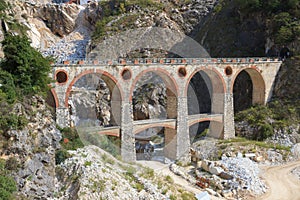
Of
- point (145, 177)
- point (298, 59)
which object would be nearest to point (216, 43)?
point (298, 59)

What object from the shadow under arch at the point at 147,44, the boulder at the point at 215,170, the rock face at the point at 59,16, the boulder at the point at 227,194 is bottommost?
the boulder at the point at 227,194

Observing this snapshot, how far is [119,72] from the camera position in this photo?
93.5ft

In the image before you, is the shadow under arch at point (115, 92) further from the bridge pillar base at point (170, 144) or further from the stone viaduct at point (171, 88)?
the bridge pillar base at point (170, 144)

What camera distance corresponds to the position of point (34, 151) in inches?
604

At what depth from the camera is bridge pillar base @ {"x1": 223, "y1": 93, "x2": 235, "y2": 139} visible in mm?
37375

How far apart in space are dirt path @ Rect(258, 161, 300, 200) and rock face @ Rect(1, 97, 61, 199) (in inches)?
699

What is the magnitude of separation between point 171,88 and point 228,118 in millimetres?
10362

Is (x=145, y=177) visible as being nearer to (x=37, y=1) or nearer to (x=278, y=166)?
(x=278, y=166)

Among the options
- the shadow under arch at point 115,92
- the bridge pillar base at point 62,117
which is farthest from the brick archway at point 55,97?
the shadow under arch at point 115,92

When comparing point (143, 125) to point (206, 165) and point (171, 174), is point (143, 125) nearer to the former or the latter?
point (171, 174)

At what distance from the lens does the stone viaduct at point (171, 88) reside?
26.0 meters

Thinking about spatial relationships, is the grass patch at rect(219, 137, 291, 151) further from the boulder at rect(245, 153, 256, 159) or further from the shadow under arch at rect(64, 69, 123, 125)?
the shadow under arch at rect(64, 69, 123, 125)

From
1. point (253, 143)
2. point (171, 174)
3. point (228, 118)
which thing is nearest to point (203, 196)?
point (171, 174)

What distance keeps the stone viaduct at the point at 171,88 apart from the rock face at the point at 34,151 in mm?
7629
